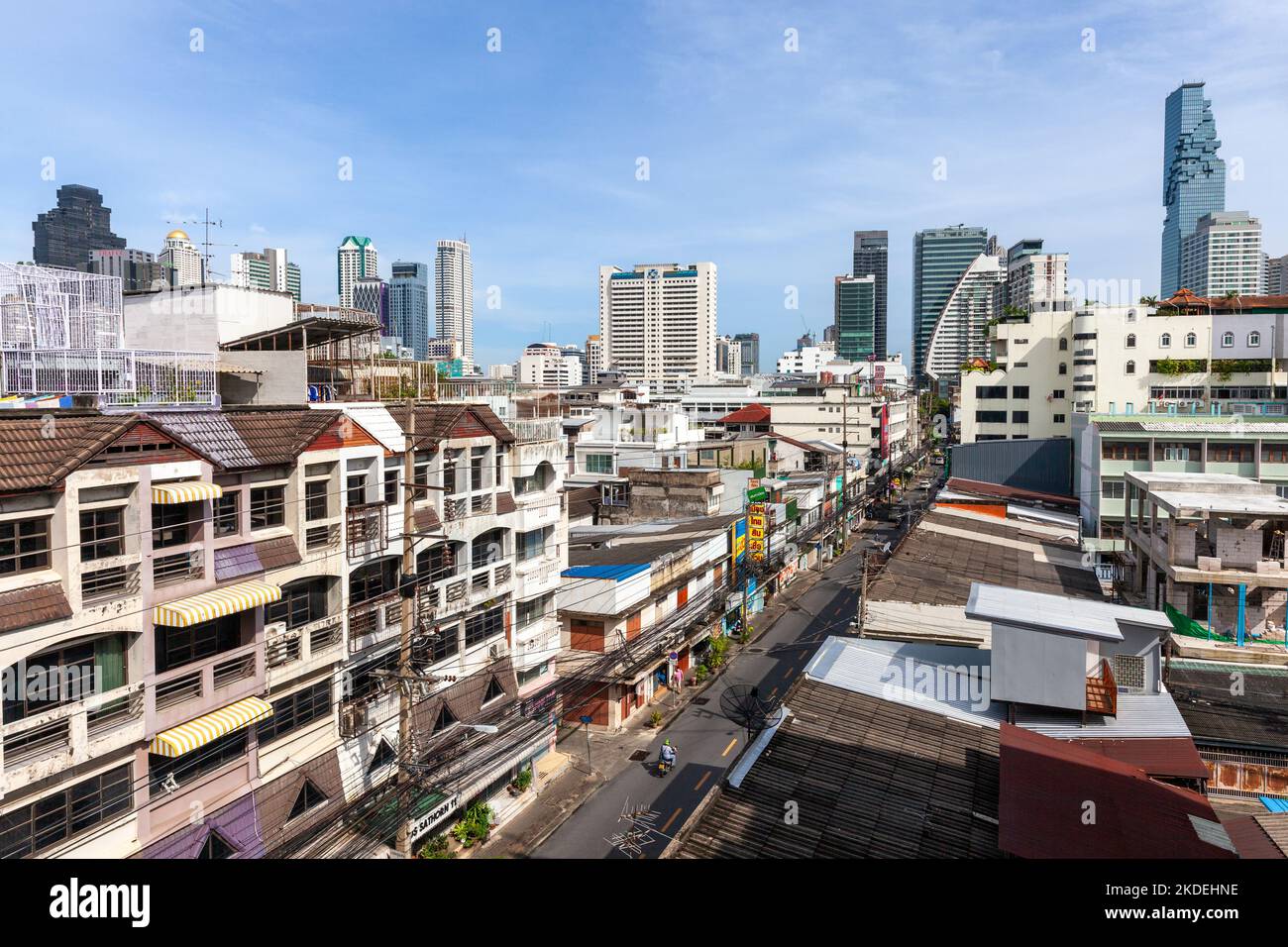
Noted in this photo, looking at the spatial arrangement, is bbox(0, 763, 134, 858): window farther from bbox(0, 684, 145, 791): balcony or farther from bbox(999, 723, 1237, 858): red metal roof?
bbox(999, 723, 1237, 858): red metal roof

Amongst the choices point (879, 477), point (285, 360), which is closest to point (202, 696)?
point (285, 360)

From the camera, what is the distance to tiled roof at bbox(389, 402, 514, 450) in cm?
2214

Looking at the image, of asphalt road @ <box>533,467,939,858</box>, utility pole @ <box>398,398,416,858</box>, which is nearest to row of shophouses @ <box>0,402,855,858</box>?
utility pole @ <box>398,398,416,858</box>

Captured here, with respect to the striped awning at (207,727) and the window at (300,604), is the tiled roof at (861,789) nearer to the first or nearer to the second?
the striped awning at (207,727)

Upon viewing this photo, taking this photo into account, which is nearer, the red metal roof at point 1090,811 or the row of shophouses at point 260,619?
the row of shophouses at point 260,619

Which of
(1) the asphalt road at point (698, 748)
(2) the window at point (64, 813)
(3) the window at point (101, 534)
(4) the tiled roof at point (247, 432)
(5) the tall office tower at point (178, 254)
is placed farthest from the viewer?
(5) the tall office tower at point (178, 254)

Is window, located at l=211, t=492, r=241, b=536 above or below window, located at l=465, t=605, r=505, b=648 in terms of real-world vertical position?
above

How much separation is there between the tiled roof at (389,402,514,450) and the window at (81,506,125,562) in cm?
780

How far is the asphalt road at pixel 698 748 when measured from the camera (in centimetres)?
2420

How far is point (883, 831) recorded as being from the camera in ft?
49.2

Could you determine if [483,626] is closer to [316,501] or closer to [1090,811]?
[316,501]

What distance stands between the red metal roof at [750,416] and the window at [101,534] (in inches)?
3180

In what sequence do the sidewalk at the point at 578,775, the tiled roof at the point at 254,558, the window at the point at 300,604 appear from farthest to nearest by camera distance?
1. the sidewalk at the point at 578,775
2. the window at the point at 300,604
3. the tiled roof at the point at 254,558

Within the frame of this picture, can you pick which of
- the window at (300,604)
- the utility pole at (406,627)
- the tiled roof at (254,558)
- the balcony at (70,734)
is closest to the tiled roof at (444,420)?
the utility pole at (406,627)
